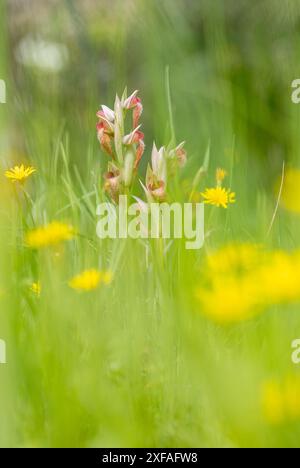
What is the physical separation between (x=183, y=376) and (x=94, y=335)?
0.11m

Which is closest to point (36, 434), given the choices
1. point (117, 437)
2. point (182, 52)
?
point (117, 437)

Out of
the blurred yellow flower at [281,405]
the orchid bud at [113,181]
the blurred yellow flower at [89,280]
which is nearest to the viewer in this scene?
the blurred yellow flower at [281,405]

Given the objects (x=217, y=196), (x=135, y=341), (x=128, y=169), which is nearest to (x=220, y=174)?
(x=217, y=196)

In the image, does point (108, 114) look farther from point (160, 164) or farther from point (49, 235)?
point (49, 235)

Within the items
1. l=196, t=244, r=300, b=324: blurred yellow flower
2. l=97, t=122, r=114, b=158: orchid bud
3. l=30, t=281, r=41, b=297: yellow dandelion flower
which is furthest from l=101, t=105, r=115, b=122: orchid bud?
l=196, t=244, r=300, b=324: blurred yellow flower

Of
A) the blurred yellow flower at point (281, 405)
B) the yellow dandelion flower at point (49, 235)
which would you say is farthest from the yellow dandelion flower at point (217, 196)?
the blurred yellow flower at point (281, 405)

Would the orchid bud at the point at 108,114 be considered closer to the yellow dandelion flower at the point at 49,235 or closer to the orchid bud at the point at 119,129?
the orchid bud at the point at 119,129

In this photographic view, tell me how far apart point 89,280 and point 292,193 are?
46 cm

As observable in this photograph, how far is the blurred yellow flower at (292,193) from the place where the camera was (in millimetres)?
1284

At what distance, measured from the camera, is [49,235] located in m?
1.22

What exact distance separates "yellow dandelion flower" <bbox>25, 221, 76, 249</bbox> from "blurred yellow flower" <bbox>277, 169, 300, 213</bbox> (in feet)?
1.15

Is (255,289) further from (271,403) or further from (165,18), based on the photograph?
(165,18)

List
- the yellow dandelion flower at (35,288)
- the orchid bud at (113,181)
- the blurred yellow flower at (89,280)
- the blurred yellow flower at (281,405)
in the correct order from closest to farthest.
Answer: the blurred yellow flower at (281,405)
the blurred yellow flower at (89,280)
the yellow dandelion flower at (35,288)
the orchid bud at (113,181)

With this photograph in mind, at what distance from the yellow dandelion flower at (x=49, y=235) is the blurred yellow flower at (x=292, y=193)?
35 centimetres
